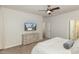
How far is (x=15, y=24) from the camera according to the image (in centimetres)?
369

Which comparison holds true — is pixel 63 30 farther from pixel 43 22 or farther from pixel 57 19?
pixel 43 22

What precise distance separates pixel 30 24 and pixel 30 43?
0.77m

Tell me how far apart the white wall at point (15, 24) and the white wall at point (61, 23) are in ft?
1.93

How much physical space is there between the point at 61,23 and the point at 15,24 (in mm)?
1960

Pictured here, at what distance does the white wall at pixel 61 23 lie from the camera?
3.99 m

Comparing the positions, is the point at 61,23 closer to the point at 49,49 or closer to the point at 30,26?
the point at 30,26

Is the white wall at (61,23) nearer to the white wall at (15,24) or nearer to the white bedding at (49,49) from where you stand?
the white wall at (15,24)

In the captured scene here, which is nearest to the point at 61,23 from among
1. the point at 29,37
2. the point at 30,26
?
the point at 30,26

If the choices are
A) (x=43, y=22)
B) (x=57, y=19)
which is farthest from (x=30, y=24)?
(x=57, y=19)

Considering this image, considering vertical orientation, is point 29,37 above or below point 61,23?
below

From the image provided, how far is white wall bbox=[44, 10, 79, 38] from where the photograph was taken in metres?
3.99

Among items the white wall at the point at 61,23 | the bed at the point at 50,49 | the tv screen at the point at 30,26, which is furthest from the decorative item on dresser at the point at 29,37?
the bed at the point at 50,49

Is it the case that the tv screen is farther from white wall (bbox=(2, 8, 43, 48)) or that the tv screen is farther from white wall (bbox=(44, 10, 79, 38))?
white wall (bbox=(44, 10, 79, 38))

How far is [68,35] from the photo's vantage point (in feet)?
13.2
